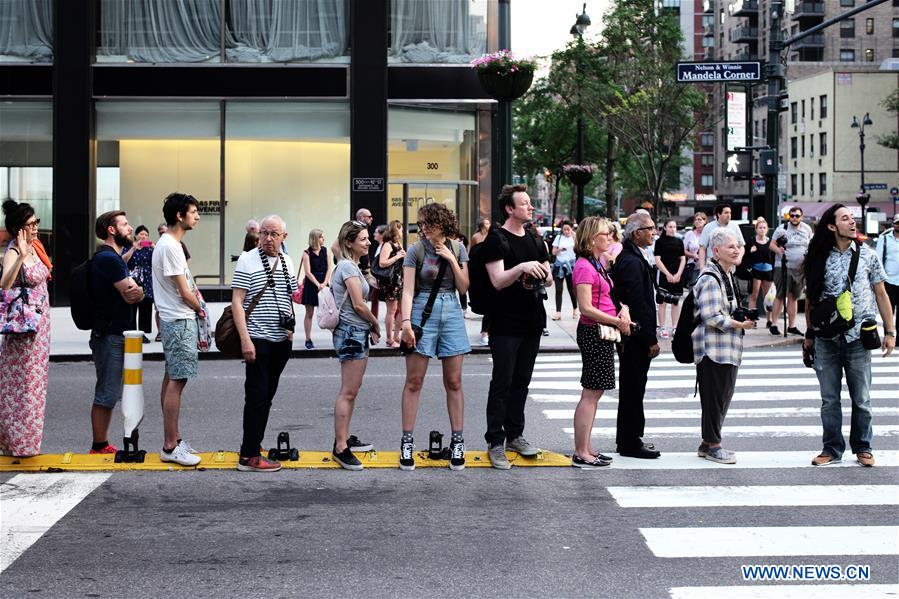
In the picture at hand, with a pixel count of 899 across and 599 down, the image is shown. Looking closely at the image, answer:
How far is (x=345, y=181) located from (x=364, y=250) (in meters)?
17.0

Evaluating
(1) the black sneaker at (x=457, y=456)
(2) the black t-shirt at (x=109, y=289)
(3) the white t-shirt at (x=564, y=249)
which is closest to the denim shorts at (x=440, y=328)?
(1) the black sneaker at (x=457, y=456)

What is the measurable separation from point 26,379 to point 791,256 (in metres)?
12.4

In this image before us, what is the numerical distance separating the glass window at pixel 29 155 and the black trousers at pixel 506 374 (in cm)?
1831

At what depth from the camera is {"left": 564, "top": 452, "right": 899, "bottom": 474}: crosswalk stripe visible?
8938 millimetres

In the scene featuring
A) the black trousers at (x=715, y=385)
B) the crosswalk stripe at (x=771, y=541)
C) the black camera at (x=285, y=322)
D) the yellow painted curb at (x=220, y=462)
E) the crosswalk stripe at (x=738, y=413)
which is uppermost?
the black camera at (x=285, y=322)

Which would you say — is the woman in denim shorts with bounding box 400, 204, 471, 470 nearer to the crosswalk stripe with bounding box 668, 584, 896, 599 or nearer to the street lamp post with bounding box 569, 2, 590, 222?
the crosswalk stripe with bounding box 668, 584, 896, 599

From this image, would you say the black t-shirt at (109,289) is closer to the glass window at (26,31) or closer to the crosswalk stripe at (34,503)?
the crosswalk stripe at (34,503)

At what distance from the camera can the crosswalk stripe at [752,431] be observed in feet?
34.2

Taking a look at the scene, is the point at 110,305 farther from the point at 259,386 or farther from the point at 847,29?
the point at 847,29

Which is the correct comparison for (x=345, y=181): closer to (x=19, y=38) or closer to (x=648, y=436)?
(x=19, y=38)

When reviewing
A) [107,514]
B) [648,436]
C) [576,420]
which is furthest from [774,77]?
[107,514]

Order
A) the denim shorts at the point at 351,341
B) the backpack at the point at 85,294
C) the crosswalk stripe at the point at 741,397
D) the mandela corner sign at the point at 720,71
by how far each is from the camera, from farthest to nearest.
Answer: the mandela corner sign at the point at 720,71 → the crosswalk stripe at the point at 741,397 → the backpack at the point at 85,294 → the denim shorts at the point at 351,341

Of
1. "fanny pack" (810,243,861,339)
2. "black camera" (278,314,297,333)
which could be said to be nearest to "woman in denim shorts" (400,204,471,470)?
"black camera" (278,314,297,333)

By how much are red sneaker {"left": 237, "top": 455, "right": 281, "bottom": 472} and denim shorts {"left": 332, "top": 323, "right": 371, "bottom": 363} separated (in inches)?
36.8
